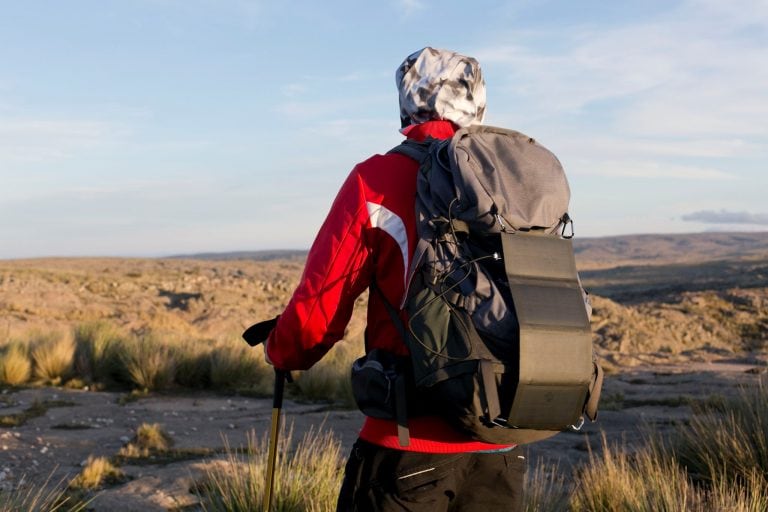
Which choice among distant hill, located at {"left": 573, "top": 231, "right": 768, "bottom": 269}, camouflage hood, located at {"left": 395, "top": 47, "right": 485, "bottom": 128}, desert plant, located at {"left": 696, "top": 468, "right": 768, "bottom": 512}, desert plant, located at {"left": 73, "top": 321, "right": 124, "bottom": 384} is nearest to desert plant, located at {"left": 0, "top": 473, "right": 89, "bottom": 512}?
camouflage hood, located at {"left": 395, "top": 47, "right": 485, "bottom": 128}

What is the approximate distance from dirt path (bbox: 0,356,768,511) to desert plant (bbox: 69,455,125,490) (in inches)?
4.9

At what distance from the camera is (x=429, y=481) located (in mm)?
2393

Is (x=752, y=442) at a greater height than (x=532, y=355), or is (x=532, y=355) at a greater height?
(x=532, y=355)

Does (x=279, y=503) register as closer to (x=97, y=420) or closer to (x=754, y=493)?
(x=754, y=493)

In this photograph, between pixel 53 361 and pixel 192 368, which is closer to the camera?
pixel 53 361

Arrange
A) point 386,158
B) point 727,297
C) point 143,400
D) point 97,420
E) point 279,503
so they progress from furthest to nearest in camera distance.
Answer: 1. point 727,297
2. point 143,400
3. point 97,420
4. point 279,503
5. point 386,158

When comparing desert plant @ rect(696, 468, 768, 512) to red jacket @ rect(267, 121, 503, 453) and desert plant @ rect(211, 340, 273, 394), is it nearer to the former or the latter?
red jacket @ rect(267, 121, 503, 453)

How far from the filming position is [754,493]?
167 inches

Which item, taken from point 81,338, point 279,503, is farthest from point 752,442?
point 81,338

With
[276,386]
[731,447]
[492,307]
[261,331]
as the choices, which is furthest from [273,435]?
[731,447]

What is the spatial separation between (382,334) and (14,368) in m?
8.90

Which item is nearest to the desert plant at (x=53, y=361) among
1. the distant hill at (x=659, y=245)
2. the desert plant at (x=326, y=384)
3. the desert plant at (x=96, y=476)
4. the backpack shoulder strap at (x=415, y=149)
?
the desert plant at (x=326, y=384)

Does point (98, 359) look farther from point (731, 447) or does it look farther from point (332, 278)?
point (332, 278)

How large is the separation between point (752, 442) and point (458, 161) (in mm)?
4430
